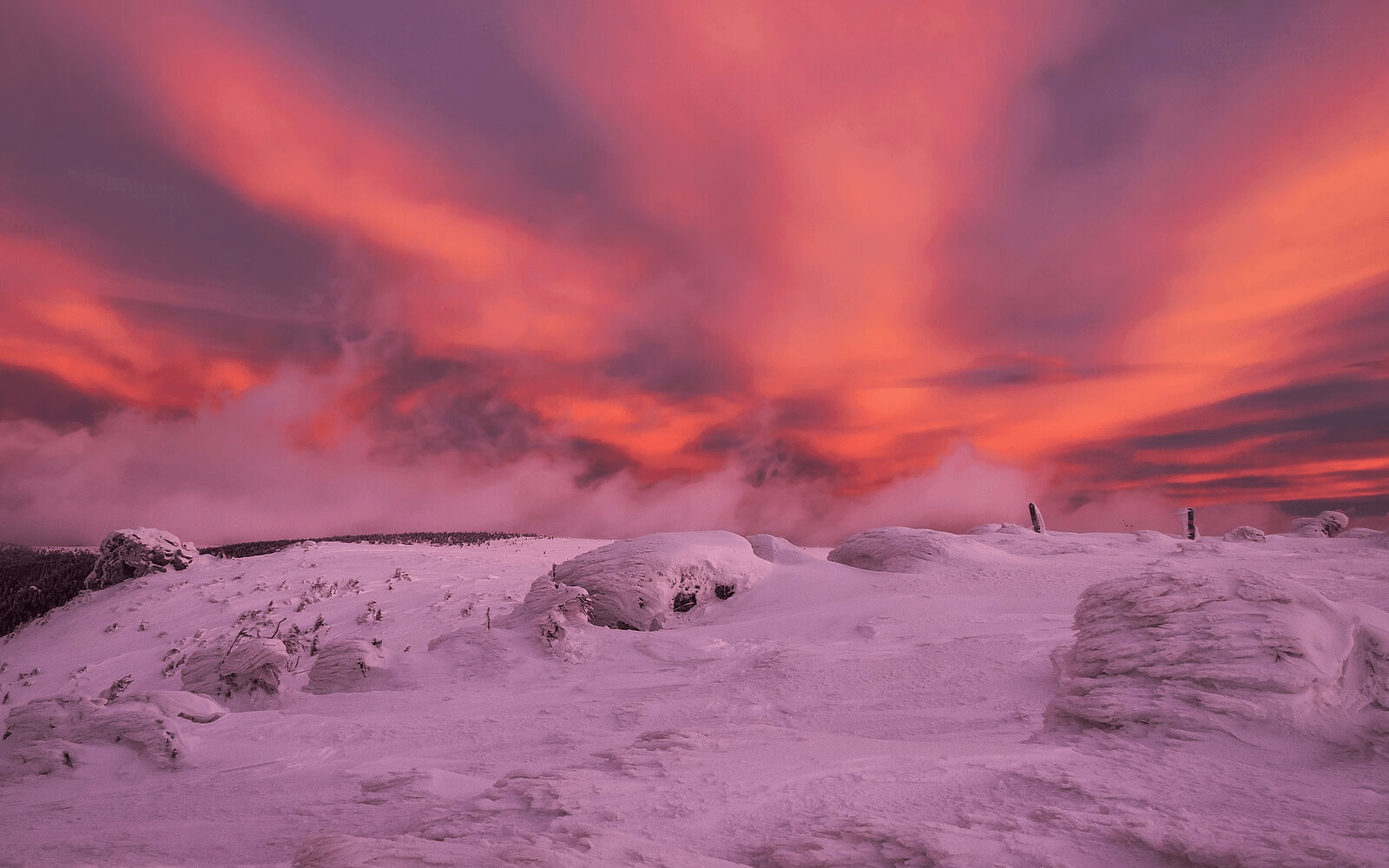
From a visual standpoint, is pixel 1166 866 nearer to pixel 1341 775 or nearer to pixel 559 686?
pixel 1341 775

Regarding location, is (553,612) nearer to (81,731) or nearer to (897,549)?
(81,731)

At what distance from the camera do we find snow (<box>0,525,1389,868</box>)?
2.69 m

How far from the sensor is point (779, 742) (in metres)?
4.19

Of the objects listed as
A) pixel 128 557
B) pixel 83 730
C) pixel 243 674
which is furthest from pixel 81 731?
pixel 128 557

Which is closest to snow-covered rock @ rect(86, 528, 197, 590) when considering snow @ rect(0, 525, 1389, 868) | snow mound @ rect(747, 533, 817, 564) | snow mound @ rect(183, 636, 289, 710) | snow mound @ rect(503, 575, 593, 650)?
snow @ rect(0, 525, 1389, 868)

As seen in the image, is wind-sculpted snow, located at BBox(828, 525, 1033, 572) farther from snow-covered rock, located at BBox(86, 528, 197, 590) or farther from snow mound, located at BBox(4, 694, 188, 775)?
snow-covered rock, located at BBox(86, 528, 197, 590)

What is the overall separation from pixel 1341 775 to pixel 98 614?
1907 cm

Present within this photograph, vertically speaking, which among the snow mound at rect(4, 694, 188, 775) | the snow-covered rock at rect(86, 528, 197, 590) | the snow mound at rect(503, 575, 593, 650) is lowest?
the snow mound at rect(4, 694, 188, 775)

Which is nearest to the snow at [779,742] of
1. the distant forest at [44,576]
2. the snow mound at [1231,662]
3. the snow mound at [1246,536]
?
the snow mound at [1231,662]

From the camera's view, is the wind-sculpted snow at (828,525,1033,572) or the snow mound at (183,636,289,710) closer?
the snow mound at (183,636,289,710)

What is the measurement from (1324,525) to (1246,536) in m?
5.04

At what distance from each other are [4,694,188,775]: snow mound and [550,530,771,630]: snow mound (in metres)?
5.12

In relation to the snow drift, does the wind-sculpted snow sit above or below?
above

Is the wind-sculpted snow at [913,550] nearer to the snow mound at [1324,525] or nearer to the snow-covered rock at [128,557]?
the snow mound at [1324,525]
